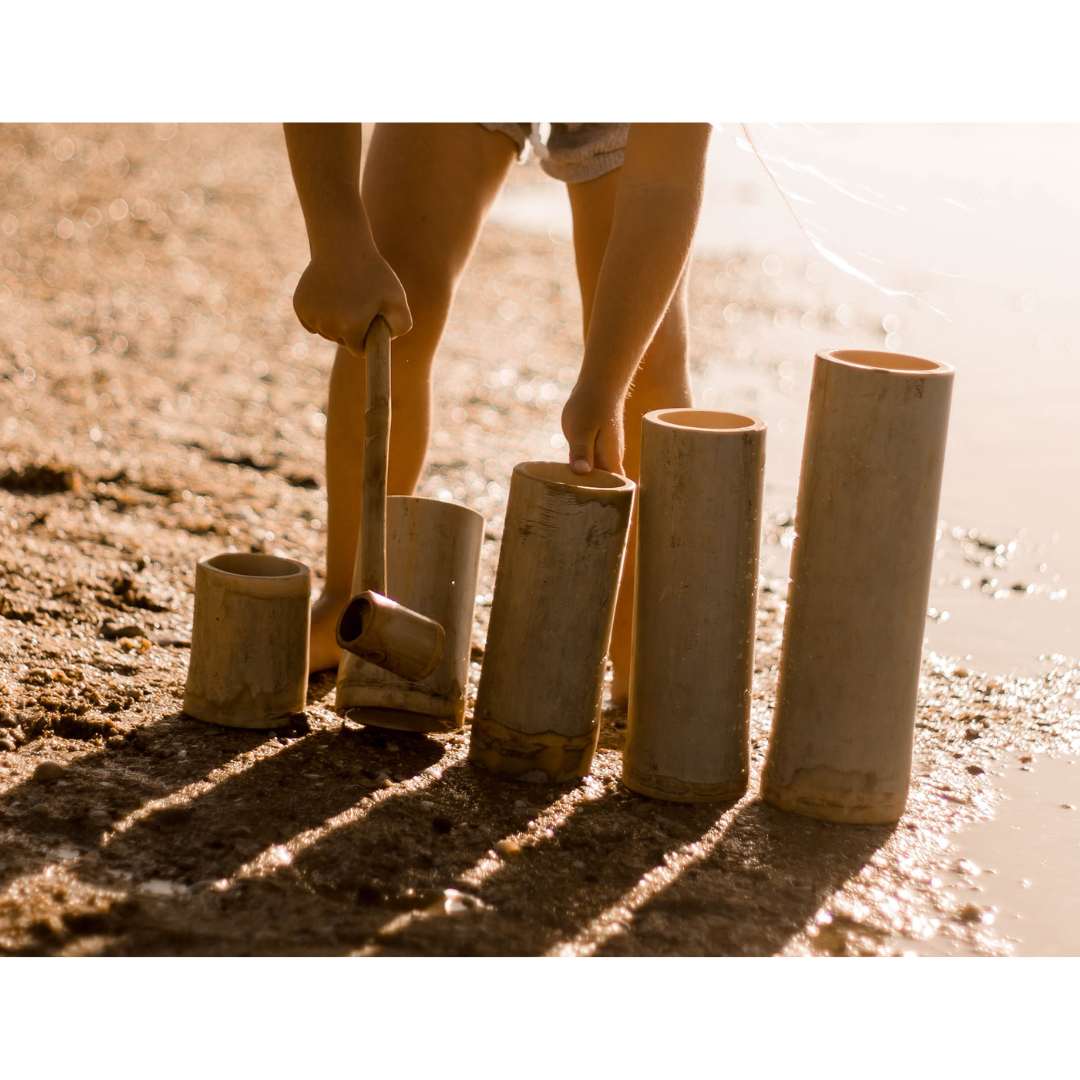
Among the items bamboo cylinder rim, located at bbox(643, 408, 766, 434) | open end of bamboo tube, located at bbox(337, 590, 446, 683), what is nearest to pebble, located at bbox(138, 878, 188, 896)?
open end of bamboo tube, located at bbox(337, 590, 446, 683)

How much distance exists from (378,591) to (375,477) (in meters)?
0.20

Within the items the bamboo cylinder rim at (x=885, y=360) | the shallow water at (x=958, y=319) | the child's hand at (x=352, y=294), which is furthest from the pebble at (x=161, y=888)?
the shallow water at (x=958, y=319)

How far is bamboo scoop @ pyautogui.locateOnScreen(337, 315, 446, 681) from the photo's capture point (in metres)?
2.19

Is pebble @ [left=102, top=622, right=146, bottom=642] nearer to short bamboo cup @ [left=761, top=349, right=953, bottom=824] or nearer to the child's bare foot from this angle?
the child's bare foot

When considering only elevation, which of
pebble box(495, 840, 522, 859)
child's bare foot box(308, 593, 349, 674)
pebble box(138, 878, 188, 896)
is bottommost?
pebble box(138, 878, 188, 896)

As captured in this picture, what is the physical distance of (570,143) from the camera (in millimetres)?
2711

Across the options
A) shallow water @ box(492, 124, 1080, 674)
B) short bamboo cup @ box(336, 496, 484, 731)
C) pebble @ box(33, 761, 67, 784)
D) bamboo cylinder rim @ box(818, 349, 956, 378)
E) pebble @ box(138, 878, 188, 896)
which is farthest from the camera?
shallow water @ box(492, 124, 1080, 674)

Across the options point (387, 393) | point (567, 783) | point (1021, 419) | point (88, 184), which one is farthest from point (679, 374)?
point (88, 184)

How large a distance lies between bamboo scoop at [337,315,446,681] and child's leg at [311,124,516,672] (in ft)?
1.12

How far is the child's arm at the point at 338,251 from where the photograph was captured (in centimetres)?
230

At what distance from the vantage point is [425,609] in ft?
8.16

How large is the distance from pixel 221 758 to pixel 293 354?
3451 millimetres

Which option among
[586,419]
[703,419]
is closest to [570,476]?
[586,419]

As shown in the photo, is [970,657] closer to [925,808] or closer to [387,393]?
[925,808]
